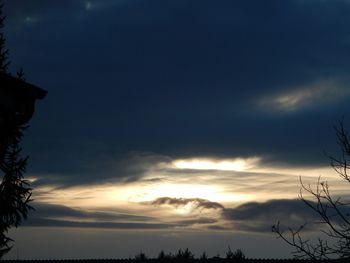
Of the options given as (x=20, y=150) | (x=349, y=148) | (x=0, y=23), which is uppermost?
(x=0, y=23)

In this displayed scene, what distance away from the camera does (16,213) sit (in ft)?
86.5

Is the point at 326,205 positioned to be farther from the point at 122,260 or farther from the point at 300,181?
the point at 122,260

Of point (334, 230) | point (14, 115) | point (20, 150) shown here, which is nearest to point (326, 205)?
point (334, 230)

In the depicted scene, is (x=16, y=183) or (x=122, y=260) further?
(x=122, y=260)

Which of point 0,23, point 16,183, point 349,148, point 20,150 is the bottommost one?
point 349,148

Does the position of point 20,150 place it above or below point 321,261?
above

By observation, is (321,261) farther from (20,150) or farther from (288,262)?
(288,262)

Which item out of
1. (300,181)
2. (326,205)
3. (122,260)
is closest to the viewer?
(326,205)

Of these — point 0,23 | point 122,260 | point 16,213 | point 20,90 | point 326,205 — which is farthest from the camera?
point 122,260

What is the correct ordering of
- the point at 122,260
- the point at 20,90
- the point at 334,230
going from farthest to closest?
the point at 122,260 < the point at 334,230 < the point at 20,90

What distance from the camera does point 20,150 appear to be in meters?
26.5

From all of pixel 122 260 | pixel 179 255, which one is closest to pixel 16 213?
pixel 122 260

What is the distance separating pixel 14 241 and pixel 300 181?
23.0 meters

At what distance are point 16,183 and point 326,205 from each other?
23218mm
